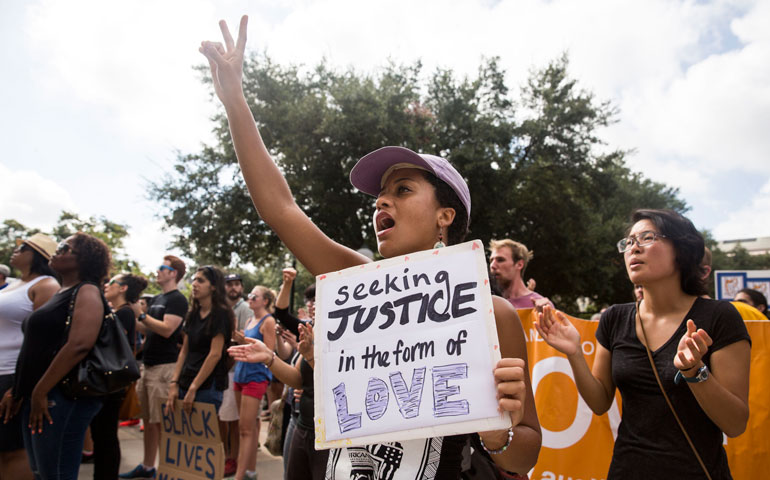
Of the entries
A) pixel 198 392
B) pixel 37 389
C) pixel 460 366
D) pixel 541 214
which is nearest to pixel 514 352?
pixel 460 366

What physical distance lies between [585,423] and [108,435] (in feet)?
12.3

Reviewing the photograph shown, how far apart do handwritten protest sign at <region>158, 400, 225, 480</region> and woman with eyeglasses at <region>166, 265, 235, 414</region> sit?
→ 0.47 ft

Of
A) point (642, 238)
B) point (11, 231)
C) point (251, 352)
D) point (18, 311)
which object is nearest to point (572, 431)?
point (642, 238)

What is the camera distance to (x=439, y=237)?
1.75 meters

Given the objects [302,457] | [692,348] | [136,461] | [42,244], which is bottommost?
[136,461]

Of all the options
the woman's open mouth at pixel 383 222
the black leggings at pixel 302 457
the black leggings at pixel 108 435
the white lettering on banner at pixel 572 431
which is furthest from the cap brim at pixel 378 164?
the black leggings at pixel 108 435

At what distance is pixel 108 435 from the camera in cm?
404

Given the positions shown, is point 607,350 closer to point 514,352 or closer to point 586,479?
point 514,352

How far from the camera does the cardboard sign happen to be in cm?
127

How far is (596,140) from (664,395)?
62.9 feet

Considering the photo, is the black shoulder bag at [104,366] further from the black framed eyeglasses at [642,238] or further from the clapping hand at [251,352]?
the black framed eyeglasses at [642,238]

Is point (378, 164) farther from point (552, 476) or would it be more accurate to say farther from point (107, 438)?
point (107, 438)

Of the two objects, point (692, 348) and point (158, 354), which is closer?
point (692, 348)

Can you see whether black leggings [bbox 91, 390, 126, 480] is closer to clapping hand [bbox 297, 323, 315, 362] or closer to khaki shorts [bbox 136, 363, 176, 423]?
khaki shorts [bbox 136, 363, 176, 423]
